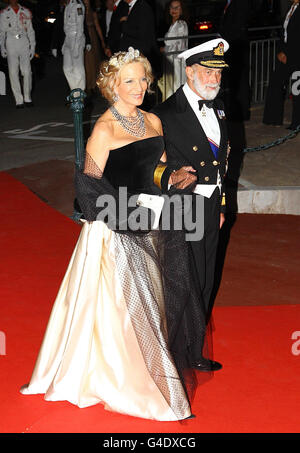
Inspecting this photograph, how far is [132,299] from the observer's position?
380cm

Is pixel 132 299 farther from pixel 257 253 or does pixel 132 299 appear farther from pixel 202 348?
pixel 257 253

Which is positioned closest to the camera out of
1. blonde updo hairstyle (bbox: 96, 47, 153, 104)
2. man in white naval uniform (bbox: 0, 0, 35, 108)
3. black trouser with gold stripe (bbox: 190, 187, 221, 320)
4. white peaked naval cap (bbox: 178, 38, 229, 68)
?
blonde updo hairstyle (bbox: 96, 47, 153, 104)

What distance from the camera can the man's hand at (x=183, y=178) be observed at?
376 cm

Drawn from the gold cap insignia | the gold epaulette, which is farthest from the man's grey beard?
the gold epaulette

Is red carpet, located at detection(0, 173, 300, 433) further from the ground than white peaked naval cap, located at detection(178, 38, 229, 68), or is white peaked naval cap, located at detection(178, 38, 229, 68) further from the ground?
white peaked naval cap, located at detection(178, 38, 229, 68)

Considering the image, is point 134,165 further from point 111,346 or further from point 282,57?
point 282,57

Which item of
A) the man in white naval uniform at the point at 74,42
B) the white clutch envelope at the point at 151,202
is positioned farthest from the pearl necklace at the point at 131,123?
the man in white naval uniform at the point at 74,42

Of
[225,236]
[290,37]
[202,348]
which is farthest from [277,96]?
[202,348]

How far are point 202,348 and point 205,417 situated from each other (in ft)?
1.83

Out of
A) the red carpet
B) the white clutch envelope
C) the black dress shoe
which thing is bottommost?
the red carpet

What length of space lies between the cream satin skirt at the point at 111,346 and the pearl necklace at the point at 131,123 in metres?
0.53

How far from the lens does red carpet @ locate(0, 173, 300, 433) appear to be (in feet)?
12.2

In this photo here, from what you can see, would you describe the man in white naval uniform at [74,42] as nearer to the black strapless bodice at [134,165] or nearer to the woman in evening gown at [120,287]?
the woman in evening gown at [120,287]

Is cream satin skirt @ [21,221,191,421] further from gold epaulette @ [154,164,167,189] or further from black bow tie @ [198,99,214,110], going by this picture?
black bow tie @ [198,99,214,110]
